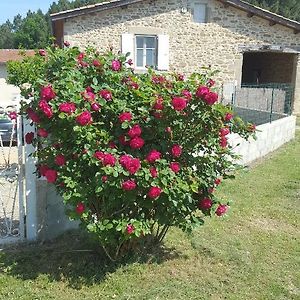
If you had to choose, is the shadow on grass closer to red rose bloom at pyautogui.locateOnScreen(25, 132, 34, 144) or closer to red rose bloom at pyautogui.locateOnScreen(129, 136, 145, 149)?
red rose bloom at pyautogui.locateOnScreen(25, 132, 34, 144)

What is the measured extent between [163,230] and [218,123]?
4.17 ft

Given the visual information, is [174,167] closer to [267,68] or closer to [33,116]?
[33,116]

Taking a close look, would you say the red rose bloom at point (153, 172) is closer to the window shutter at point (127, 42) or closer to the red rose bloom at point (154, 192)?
the red rose bloom at point (154, 192)

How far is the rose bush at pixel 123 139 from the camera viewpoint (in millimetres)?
2988

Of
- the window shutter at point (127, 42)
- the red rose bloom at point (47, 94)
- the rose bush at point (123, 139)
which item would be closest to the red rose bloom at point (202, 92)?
the rose bush at point (123, 139)

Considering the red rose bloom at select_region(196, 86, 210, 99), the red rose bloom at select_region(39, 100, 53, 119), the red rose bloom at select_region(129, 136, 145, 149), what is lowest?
the red rose bloom at select_region(129, 136, 145, 149)

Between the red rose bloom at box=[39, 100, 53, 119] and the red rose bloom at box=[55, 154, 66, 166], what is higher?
the red rose bloom at box=[39, 100, 53, 119]

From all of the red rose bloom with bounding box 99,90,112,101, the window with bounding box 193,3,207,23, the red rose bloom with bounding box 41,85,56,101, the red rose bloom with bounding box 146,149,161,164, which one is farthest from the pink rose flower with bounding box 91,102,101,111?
the window with bounding box 193,3,207,23

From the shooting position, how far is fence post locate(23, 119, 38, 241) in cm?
395

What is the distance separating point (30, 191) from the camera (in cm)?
407

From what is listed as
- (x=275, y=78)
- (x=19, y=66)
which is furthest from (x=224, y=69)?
(x=19, y=66)

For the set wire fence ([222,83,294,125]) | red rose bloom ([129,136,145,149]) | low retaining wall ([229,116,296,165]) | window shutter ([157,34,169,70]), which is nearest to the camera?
red rose bloom ([129,136,145,149])

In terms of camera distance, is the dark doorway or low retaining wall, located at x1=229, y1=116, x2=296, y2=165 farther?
the dark doorway

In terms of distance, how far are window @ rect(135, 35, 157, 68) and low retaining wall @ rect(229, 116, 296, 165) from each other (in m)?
6.81
